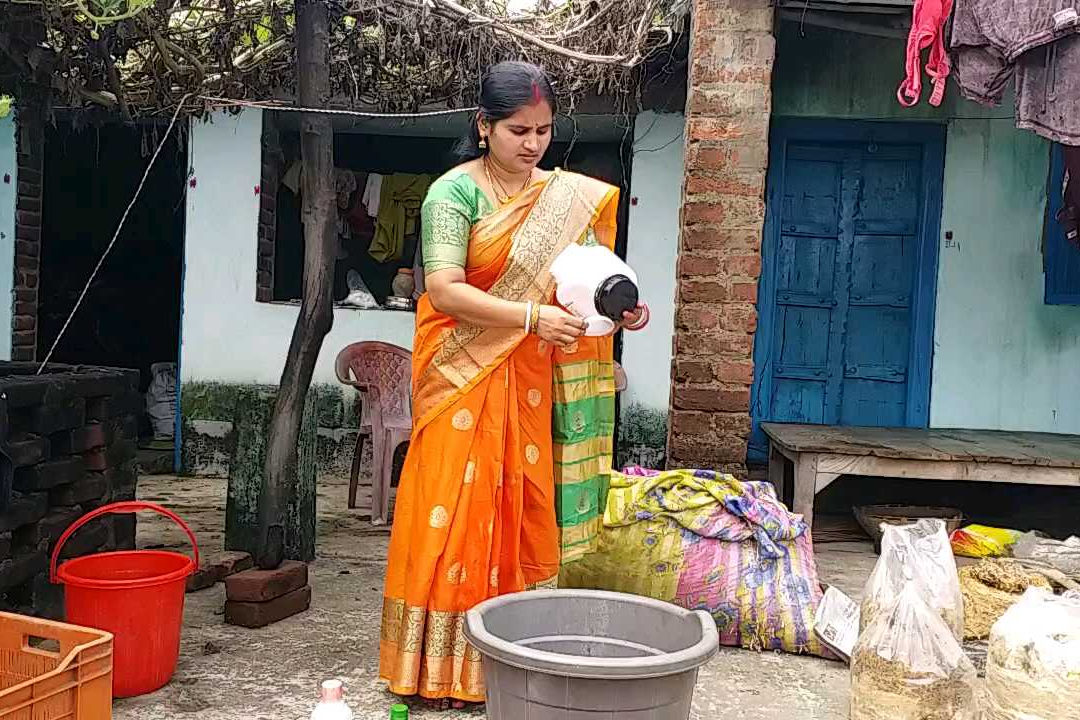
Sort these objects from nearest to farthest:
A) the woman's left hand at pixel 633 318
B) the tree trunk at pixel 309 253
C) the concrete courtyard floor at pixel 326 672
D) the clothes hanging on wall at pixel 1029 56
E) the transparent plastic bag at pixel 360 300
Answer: the woman's left hand at pixel 633 318 → the concrete courtyard floor at pixel 326 672 → the clothes hanging on wall at pixel 1029 56 → the tree trunk at pixel 309 253 → the transparent plastic bag at pixel 360 300

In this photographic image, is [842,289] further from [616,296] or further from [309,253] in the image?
[616,296]

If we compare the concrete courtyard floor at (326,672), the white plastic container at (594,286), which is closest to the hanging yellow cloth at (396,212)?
the concrete courtyard floor at (326,672)

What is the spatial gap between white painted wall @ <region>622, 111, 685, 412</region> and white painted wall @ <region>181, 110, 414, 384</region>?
1499mm

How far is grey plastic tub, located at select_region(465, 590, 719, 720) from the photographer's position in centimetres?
179

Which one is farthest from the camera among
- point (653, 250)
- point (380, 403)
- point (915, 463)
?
point (653, 250)

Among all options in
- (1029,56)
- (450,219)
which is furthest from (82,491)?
(1029,56)

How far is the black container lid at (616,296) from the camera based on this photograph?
2.49 meters

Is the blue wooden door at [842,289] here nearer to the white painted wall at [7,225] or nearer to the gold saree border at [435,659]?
the gold saree border at [435,659]

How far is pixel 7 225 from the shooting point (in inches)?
248

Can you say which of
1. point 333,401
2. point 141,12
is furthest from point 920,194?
point 141,12

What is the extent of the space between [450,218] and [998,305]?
4.23 meters

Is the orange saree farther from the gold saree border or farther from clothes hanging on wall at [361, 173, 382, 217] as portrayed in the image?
clothes hanging on wall at [361, 173, 382, 217]

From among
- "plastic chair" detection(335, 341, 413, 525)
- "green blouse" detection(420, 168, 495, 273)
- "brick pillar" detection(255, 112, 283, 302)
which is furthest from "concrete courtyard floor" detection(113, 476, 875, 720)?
"brick pillar" detection(255, 112, 283, 302)

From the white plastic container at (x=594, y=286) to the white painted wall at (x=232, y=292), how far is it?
3867 millimetres
